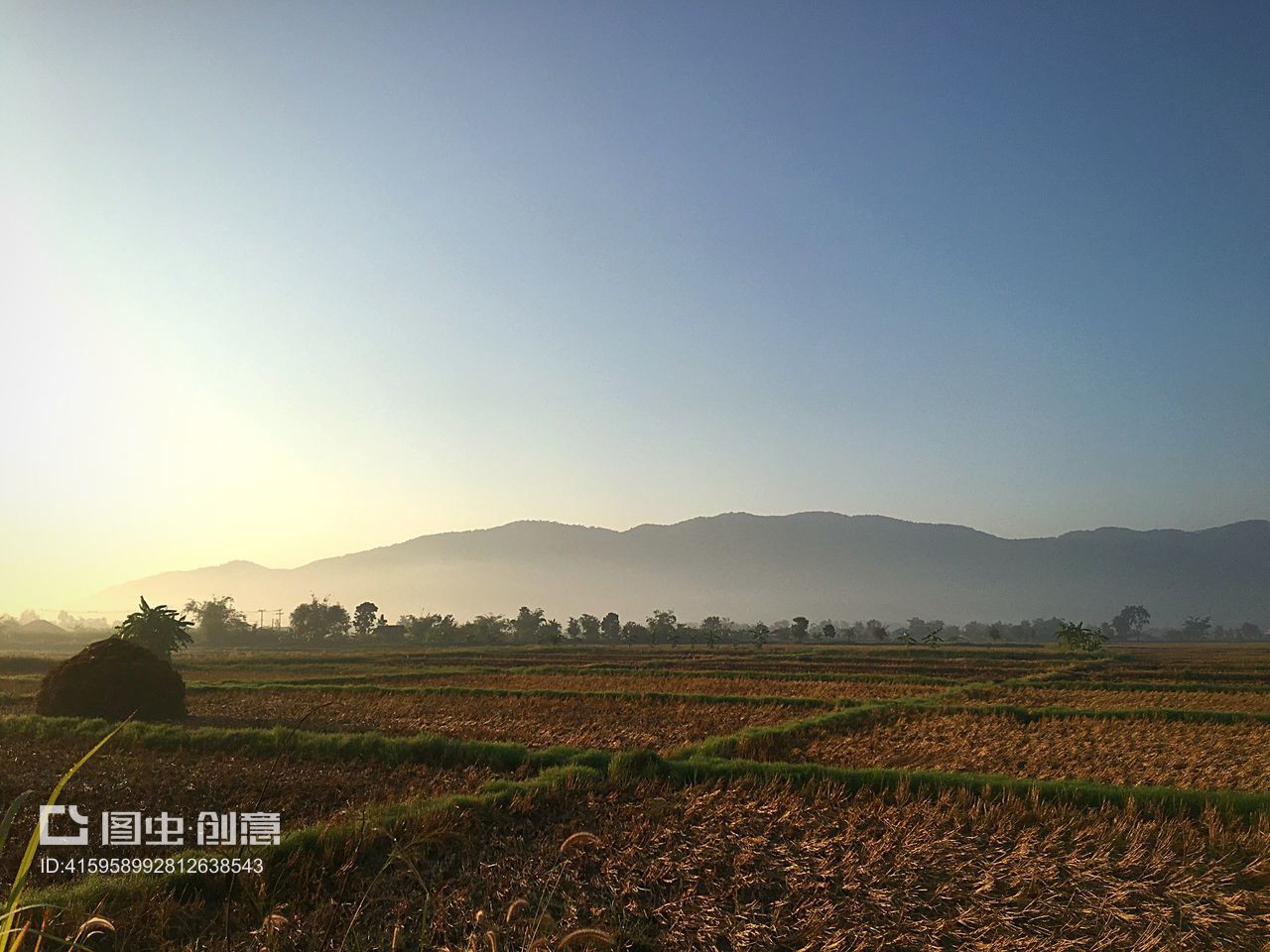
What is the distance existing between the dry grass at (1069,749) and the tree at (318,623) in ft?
409

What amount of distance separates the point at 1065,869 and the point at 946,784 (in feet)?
Result: 16.9

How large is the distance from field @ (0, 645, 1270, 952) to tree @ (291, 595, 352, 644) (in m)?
117

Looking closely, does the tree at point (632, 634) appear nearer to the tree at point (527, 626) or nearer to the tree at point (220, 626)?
the tree at point (527, 626)

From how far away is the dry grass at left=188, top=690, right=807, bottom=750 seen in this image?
74.3ft

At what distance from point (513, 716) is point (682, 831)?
16263 millimetres

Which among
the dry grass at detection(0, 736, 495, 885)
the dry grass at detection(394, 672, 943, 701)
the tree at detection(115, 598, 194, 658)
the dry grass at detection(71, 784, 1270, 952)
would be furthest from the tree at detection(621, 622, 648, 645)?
the dry grass at detection(71, 784, 1270, 952)

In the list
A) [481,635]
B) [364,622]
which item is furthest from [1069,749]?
[364,622]

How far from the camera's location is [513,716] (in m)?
26.5

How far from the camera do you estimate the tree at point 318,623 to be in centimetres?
13300

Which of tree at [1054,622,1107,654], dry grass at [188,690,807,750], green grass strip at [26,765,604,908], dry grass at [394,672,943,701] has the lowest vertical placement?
tree at [1054,622,1107,654]

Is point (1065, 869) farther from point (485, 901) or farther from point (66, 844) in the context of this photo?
point (66, 844)

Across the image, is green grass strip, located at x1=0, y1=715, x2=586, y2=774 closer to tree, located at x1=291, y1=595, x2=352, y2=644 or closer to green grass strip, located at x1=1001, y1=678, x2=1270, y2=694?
green grass strip, located at x1=1001, y1=678, x2=1270, y2=694

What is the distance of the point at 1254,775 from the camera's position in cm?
1838

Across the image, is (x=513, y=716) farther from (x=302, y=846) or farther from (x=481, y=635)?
(x=481, y=635)
